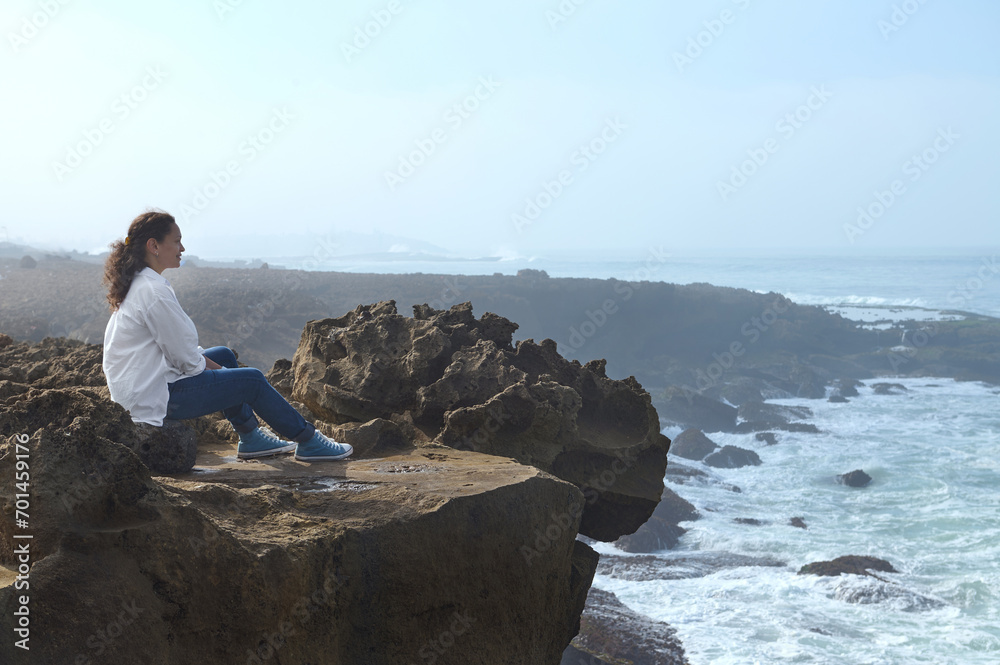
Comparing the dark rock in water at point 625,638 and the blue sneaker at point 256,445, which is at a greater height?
the blue sneaker at point 256,445

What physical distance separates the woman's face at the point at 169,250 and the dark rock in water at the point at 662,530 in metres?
12.5

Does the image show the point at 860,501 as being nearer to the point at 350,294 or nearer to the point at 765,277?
the point at 350,294

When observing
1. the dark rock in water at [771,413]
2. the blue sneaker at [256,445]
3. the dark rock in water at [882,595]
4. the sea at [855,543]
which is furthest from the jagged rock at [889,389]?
the blue sneaker at [256,445]

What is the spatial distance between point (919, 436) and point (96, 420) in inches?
1099

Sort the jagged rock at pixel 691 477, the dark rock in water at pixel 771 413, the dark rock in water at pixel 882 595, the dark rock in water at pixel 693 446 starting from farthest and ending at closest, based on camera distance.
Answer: the dark rock in water at pixel 771 413
the dark rock in water at pixel 693 446
the jagged rock at pixel 691 477
the dark rock in water at pixel 882 595

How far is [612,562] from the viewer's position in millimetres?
15086

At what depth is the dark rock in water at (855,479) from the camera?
20828 mm

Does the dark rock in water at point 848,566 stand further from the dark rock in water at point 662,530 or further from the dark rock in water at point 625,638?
the dark rock in water at point 625,638

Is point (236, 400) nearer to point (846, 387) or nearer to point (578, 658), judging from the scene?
point (578, 658)

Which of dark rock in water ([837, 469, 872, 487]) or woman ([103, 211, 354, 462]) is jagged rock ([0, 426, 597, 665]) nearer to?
woman ([103, 211, 354, 462])

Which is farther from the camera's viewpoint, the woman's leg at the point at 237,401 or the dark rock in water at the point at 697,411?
the dark rock in water at the point at 697,411

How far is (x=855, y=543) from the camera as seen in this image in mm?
16422

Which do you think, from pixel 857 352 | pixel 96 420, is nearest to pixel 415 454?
pixel 96 420

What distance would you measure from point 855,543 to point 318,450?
15001 millimetres
